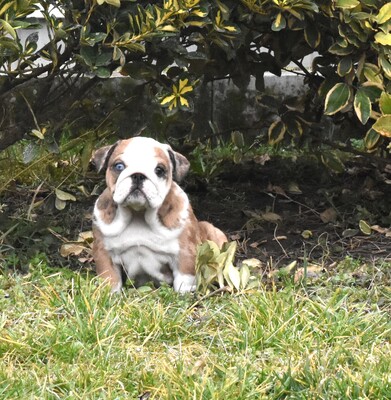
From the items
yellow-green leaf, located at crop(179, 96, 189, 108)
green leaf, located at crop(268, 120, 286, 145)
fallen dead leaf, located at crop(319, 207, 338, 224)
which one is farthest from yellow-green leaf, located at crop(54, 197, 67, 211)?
fallen dead leaf, located at crop(319, 207, 338, 224)

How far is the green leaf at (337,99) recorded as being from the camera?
5.16 meters

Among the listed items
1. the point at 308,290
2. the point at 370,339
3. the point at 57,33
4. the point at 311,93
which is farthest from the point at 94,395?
the point at 311,93

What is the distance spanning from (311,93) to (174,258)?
189 centimetres

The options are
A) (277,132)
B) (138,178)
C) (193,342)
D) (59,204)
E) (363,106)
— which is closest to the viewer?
(193,342)

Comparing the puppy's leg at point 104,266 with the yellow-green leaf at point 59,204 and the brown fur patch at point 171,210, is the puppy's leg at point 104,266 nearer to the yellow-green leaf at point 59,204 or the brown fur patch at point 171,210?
the brown fur patch at point 171,210

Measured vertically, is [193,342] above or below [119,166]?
below

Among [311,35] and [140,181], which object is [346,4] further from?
[140,181]

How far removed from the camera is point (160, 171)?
472cm

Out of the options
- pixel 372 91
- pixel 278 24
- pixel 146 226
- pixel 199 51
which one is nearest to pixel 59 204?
pixel 146 226

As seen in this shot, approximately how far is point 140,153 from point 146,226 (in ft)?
1.28

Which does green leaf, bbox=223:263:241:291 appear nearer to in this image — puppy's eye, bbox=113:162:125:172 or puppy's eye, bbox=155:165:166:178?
puppy's eye, bbox=155:165:166:178

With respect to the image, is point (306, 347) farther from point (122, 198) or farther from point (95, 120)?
point (95, 120)

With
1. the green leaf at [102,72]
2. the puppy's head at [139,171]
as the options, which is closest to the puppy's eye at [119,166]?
the puppy's head at [139,171]

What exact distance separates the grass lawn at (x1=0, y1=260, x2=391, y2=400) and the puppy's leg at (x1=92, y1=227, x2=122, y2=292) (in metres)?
0.14
